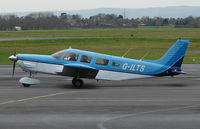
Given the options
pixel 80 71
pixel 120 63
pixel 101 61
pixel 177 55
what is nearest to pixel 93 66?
pixel 101 61

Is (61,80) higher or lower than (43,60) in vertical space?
lower

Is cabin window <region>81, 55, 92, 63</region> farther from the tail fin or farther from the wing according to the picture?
the tail fin

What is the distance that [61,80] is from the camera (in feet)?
72.7

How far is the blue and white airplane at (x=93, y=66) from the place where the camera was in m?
19.5

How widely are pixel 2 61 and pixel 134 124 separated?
23700mm

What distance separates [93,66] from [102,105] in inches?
211

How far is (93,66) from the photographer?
1962 cm

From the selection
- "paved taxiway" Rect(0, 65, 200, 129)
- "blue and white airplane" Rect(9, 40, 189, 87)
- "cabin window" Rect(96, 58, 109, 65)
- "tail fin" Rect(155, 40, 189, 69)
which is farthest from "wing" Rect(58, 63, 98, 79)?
"tail fin" Rect(155, 40, 189, 69)

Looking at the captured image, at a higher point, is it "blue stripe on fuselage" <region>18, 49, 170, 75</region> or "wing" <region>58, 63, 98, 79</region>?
"blue stripe on fuselage" <region>18, 49, 170, 75</region>

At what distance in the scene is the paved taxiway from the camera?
11.8 m

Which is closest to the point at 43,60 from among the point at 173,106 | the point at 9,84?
the point at 9,84

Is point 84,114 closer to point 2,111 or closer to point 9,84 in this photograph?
point 2,111

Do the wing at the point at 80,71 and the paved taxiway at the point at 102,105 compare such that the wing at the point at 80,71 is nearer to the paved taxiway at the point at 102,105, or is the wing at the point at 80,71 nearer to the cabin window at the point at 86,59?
the cabin window at the point at 86,59

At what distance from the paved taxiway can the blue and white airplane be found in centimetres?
61
